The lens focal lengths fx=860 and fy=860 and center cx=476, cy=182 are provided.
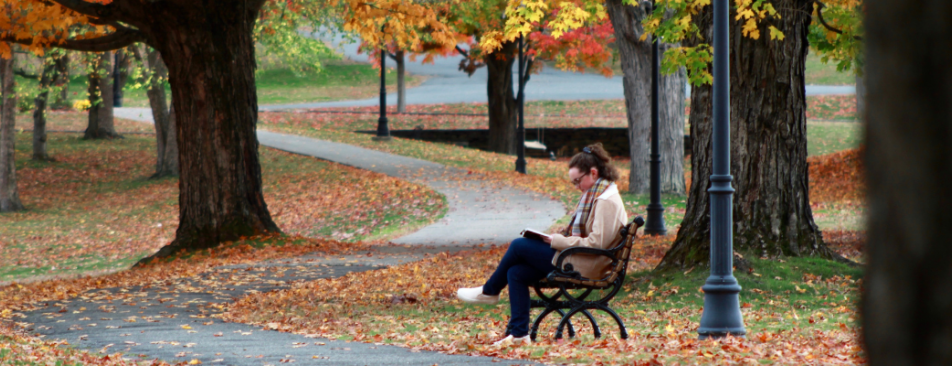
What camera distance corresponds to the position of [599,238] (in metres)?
5.56

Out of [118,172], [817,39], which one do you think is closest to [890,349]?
[817,39]

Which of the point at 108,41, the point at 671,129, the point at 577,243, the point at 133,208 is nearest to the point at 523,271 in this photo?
the point at 577,243

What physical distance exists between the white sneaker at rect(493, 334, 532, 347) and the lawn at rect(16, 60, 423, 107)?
1621 inches

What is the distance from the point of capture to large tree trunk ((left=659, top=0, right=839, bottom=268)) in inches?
313

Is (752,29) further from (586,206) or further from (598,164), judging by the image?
(586,206)

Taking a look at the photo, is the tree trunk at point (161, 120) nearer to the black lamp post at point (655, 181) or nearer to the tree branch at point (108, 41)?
the tree branch at point (108, 41)

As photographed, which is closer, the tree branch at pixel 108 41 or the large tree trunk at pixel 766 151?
the large tree trunk at pixel 766 151

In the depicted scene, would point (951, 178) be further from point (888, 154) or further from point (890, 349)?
point (890, 349)

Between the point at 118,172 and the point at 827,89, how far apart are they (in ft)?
117

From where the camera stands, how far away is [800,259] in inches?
316

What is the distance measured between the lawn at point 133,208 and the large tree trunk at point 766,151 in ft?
26.2

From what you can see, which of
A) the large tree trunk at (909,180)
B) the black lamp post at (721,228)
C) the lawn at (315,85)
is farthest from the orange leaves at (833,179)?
the lawn at (315,85)

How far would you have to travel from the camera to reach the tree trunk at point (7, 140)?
1954cm

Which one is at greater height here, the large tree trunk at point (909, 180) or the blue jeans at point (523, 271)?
the large tree trunk at point (909, 180)
